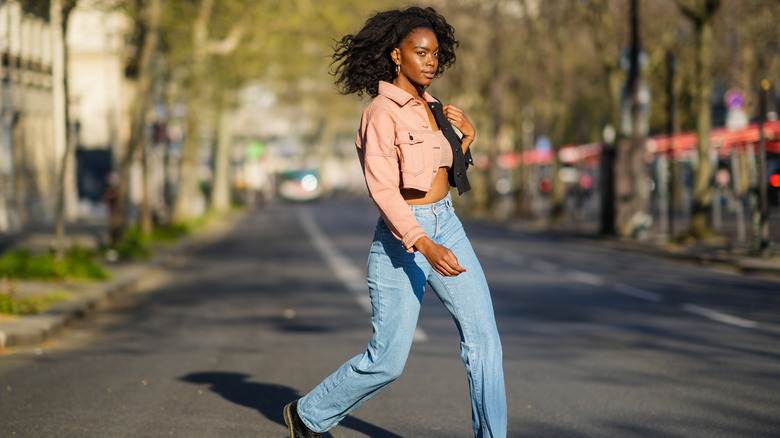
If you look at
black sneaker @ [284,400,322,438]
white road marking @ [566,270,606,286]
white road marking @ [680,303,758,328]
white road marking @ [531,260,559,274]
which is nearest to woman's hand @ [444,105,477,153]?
black sneaker @ [284,400,322,438]

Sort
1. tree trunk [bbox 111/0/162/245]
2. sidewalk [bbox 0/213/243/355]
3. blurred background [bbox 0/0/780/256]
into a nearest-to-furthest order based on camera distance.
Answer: sidewalk [bbox 0/213/243/355], tree trunk [bbox 111/0/162/245], blurred background [bbox 0/0/780/256]

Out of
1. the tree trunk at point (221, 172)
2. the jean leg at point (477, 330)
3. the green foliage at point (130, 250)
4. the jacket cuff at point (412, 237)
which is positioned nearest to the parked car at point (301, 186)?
the tree trunk at point (221, 172)

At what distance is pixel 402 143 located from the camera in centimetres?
474

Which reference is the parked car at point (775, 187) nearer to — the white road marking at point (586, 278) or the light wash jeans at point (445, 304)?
the white road marking at point (586, 278)

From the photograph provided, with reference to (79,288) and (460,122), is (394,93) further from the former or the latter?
(79,288)

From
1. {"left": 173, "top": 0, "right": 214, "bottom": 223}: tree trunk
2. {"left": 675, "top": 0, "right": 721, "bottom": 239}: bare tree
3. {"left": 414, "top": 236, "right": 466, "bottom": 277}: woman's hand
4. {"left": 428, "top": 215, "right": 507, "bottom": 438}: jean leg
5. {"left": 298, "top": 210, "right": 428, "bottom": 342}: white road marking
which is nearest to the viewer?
{"left": 414, "top": 236, "right": 466, "bottom": 277}: woman's hand

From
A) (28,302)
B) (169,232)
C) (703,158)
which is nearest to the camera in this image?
(28,302)

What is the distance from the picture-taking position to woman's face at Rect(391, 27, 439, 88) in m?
4.95

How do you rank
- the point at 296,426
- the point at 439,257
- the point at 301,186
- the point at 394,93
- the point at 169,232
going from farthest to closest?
the point at 301,186 < the point at 169,232 < the point at 296,426 < the point at 394,93 < the point at 439,257

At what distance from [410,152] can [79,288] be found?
36.4ft

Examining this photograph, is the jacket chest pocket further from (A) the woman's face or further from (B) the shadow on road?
(B) the shadow on road

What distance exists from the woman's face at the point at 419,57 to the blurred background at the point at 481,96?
12.0 metres

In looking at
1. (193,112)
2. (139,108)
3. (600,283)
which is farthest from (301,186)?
(600,283)

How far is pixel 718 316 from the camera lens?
1191 centimetres
